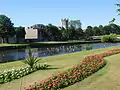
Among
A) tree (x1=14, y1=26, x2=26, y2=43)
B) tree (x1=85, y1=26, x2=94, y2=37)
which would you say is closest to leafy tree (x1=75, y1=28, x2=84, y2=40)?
tree (x1=85, y1=26, x2=94, y2=37)

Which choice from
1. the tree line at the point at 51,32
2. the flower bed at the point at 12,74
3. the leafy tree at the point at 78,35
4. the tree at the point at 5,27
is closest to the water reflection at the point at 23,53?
the flower bed at the point at 12,74

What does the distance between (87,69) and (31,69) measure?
4433 millimetres

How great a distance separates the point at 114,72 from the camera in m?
15.4

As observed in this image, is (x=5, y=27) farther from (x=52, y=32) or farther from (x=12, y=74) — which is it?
(x=12, y=74)

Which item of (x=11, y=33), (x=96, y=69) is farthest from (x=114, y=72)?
(x=11, y=33)

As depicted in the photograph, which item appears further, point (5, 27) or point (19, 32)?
point (19, 32)

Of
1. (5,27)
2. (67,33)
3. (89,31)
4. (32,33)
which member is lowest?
(67,33)

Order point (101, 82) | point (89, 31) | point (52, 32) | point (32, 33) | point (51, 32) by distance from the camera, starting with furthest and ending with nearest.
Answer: point (89, 31) → point (32, 33) → point (51, 32) → point (52, 32) → point (101, 82)

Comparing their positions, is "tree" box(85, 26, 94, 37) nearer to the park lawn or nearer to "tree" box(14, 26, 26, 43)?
"tree" box(14, 26, 26, 43)

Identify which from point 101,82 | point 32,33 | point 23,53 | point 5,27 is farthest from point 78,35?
point 101,82

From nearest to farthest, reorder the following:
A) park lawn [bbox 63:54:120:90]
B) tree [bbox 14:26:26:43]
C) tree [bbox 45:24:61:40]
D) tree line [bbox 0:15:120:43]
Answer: park lawn [bbox 63:54:120:90] < tree line [bbox 0:15:120:43] < tree [bbox 14:26:26:43] < tree [bbox 45:24:61:40]

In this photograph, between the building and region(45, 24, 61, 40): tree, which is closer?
region(45, 24, 61, 40): tree

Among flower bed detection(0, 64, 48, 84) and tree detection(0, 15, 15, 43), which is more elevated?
tree detection(0, 15, 15, 43)

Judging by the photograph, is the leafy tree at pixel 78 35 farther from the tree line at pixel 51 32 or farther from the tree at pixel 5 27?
the tree at pixel 5 27
